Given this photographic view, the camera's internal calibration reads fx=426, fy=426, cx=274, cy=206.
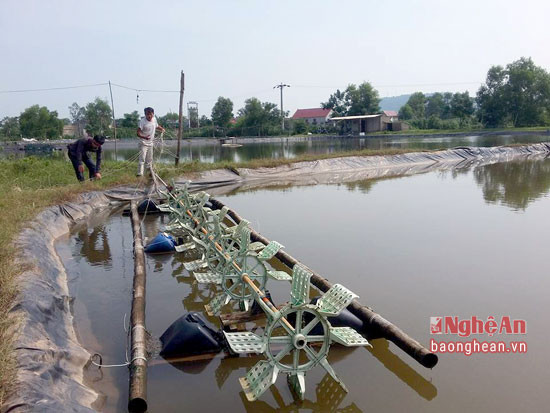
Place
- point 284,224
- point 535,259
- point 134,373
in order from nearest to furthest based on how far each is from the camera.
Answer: point 134,373, point 535,259, point 284,224

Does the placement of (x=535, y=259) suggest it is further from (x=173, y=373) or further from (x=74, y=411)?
(x=74, y=411)

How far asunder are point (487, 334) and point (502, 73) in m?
54.2

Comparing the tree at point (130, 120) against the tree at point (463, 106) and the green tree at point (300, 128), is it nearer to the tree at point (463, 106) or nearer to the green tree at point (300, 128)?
the green tree at point (300, 128)

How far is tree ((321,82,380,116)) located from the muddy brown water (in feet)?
153

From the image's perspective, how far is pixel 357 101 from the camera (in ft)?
186

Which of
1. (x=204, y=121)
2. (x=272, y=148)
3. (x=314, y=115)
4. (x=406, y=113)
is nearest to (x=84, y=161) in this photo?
(x=272, y=148)

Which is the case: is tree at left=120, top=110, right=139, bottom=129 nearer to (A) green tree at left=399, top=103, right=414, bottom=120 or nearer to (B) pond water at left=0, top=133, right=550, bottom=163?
(B) pond water at left=0, top=133, right=550, bottom=163

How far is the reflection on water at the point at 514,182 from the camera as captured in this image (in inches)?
419

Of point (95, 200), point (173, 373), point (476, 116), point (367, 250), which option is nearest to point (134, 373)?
point (173, 373)

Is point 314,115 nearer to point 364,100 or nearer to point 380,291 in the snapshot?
point 364,100

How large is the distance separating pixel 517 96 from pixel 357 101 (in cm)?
1857

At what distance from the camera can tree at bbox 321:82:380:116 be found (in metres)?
55.3

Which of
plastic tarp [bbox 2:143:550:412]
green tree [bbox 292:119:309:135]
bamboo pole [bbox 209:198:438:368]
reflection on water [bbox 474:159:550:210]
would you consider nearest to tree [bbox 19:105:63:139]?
green tree [bbox 292:119:309:135]

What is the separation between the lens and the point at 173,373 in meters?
3.63
